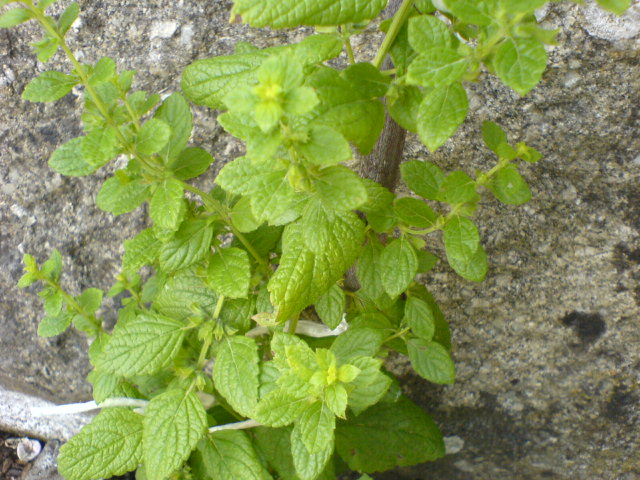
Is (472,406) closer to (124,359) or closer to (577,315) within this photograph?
(577,315)

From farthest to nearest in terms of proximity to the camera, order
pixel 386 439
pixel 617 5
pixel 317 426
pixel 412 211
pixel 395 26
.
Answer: pixel 386 439 < pixel 412 211 < pixel 317 426 < pixel 395 26 < pixel 617 5

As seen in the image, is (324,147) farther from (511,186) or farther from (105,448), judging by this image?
(105,448)

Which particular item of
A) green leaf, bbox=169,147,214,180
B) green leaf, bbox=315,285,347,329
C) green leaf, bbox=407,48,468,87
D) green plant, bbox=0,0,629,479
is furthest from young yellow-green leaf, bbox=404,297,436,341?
green leaf, bbox=407,48,468,87

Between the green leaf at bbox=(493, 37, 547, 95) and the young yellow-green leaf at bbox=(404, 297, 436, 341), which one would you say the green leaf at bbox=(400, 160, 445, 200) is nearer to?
the young yellow-green leaf at bbox=(404, 297, 436, 341)

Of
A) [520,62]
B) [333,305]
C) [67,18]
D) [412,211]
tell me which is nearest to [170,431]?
[333,305]

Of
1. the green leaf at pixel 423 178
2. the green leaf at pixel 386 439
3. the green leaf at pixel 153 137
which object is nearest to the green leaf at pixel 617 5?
the green leaf at pixel 423 178

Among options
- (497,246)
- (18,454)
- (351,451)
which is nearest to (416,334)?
(497,246)
